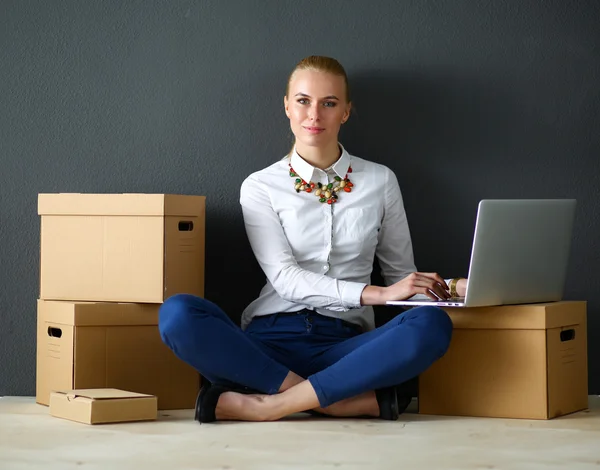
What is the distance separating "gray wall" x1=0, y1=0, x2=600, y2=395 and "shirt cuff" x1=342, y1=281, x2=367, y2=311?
46 cm

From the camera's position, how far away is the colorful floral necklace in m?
2.81

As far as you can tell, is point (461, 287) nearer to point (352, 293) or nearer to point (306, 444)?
point (352, 293)

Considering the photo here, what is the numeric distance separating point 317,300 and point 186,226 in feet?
1.63

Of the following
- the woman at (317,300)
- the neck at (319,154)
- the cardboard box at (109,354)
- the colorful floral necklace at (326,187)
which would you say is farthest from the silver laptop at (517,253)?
the cardboard box at (109,354)

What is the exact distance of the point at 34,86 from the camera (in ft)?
10.2

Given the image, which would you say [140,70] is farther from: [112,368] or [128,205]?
[112,368]

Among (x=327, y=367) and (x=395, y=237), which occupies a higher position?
(x=395, y=237)

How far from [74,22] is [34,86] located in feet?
0.85

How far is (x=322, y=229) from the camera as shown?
A: 2.79 meters

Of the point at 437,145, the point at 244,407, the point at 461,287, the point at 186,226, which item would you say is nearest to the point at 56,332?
the point at 186,226

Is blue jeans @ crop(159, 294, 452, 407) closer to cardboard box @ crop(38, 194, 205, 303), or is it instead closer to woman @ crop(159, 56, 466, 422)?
woman @ crop(159, 56, 466, 422)

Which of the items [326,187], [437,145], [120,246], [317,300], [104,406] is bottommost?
[104,406]

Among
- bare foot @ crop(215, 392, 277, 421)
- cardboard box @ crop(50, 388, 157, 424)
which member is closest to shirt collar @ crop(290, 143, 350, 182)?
bare foot @ crop(215, 392, 277, 421)

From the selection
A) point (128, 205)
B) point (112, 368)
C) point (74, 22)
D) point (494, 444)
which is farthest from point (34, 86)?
point (494, 444)
